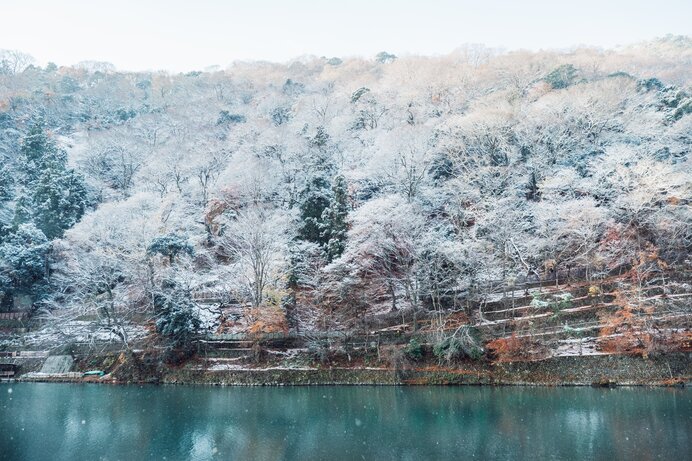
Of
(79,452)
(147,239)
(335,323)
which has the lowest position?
(79,452)

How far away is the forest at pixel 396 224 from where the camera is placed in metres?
27.6

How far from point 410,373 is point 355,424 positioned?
25.0 feet

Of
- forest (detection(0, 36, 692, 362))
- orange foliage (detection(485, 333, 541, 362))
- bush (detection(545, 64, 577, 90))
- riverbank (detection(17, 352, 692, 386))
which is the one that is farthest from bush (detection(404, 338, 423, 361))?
bush (detection(545, 64, 577, 90))

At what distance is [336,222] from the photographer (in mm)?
32031

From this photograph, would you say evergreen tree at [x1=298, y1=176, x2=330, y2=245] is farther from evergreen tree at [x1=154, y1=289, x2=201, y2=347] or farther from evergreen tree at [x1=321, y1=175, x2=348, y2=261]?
evergreen tree at [x1=154, y1=289, x2=201, y2=347]

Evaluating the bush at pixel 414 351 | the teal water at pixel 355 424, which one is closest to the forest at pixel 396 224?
the bush at pixel 414 351

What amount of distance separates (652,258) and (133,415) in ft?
89.0

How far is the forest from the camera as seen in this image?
27578mm

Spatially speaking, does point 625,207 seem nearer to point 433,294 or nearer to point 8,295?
point 433,294

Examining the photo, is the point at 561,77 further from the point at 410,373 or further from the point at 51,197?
the point at 51,197

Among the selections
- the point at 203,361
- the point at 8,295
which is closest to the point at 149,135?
the point at 8,295

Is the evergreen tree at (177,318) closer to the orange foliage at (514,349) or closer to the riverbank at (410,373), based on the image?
the riverbank at (410,373)

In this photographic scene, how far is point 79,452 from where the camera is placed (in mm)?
15656

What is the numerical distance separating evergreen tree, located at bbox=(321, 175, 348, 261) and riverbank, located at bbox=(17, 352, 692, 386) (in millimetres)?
7809
